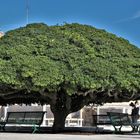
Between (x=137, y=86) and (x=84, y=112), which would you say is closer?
(x=137, y=86)

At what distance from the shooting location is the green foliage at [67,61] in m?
17.5

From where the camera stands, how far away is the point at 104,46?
775 inches

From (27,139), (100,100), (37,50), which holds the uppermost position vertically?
(37,50)

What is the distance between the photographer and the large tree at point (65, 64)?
17.6 meters

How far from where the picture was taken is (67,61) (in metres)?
18.2

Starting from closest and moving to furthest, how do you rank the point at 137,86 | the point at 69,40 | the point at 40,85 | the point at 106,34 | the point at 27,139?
1. the point at 27,139
2. the point at 40,85
3. the point at 137,86
4. the point at 69,40
5. the point at 106,34

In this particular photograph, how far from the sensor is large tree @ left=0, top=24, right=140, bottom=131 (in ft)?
57.7

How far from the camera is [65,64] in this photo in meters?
18.1

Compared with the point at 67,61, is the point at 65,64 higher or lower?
lower

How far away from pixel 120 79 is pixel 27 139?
177 inches

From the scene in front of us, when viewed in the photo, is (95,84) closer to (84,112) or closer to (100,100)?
(100,100)

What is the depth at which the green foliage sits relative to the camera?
57.6 feet

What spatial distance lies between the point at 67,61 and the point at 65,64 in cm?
14

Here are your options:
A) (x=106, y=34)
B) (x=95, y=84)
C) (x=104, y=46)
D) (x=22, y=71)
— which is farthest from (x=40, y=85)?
(x=106, y=34)
